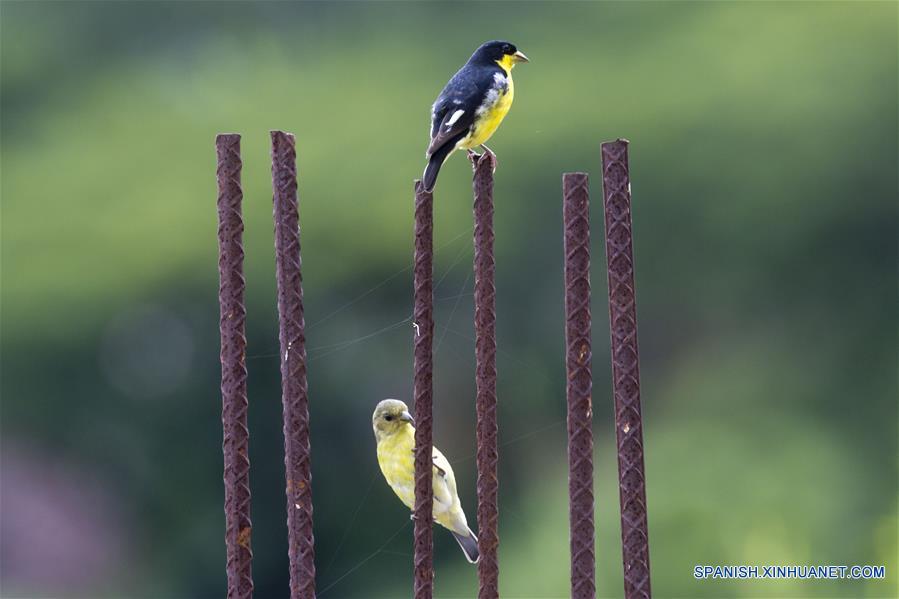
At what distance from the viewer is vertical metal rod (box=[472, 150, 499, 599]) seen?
249 inches

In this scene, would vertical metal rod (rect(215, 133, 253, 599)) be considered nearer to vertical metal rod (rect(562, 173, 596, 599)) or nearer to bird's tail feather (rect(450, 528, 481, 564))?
vertical metal rod (rect(562, 173, 596, 599))

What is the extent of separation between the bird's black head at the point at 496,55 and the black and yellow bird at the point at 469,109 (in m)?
0.19

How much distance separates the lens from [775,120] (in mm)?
19891

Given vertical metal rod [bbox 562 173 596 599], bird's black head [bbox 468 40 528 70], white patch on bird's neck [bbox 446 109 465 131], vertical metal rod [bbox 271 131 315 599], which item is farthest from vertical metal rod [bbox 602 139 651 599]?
bird's black head [bbox 468 40 528 70]

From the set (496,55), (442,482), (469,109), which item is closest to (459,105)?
(469,109)

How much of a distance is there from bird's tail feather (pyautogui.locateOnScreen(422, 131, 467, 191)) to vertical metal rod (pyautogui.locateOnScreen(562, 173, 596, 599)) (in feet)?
2.27

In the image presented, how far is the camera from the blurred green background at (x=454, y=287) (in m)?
15.2

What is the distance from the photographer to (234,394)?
20.0ft

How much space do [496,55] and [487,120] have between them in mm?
850

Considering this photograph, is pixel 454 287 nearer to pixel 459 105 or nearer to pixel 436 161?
pixel 459 105

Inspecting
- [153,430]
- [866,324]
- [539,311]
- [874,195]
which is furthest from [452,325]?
[874,195]

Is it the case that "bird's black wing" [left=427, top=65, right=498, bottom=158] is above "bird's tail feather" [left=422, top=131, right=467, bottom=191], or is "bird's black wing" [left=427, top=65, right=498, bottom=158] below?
above

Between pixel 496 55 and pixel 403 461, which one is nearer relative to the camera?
pixel 403 461

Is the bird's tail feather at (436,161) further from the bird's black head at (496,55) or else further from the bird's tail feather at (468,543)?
the bird's tail feather at (468,543)
